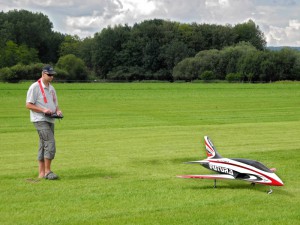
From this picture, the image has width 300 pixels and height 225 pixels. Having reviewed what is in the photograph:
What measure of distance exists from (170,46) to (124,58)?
12.8 meters

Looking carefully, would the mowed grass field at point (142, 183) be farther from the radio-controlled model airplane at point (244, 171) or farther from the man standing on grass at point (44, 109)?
the man standing on grass at point (44, 109)

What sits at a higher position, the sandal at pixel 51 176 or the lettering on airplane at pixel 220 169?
the lettering on airplane at pixel 220 169

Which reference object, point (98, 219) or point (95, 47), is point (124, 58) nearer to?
point (95, 47)

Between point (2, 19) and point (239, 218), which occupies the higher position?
point (2, 19)

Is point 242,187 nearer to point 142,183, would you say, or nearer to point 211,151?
point 211,151

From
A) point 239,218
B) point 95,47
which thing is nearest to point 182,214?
point 239,218

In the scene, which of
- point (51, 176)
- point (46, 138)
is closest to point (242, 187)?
point (51, 176)

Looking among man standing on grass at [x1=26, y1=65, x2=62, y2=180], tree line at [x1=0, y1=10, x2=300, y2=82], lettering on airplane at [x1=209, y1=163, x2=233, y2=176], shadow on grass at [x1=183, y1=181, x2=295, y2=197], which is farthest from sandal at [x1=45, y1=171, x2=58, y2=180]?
tree line at [x1=0, y1=10, x2=300, y2=82]

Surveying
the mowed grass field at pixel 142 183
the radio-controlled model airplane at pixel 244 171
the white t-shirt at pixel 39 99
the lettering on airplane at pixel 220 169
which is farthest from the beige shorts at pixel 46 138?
the lettering on airplane at pixel 220 169

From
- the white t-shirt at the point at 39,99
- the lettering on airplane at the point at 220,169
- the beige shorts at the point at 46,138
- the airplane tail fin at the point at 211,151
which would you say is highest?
the white t-shirt at the point at 39,99

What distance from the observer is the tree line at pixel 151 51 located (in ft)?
335

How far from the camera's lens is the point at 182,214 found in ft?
25.6

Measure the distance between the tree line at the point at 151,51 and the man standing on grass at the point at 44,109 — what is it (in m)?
89.7

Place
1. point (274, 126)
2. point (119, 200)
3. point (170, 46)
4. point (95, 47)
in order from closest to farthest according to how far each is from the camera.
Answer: point (119, 200), point (274, 126), point (170, 46), point (95, 47)
